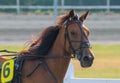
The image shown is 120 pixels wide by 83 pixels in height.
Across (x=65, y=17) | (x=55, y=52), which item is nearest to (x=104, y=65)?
(x=55, y=52)

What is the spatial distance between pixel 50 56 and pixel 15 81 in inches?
21.5

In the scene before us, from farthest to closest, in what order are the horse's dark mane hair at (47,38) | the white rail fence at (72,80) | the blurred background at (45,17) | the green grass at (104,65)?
the blurred background at (45,17) < the green grass at (104,65) < the white rail fence at (72,80) < the horse's dark mane hair at (47,38)

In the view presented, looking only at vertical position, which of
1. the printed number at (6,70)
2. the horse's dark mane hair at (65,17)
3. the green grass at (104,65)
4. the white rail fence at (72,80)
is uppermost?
the horse's dark mane hair at (65,17)

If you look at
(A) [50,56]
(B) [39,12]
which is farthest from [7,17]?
(A) [50,56]

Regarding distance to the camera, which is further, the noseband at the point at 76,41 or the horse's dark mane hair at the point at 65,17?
the horse's dark mane hair at the point at 65,17

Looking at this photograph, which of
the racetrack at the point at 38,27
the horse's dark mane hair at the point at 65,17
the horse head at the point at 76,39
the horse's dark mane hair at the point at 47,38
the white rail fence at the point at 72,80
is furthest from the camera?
the racetrack at the point at 38,27

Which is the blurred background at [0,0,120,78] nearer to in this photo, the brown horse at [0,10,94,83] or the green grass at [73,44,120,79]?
the green grass at [73,44,120,79]

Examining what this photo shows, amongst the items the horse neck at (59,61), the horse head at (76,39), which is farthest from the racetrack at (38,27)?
the horse head at (76,39)

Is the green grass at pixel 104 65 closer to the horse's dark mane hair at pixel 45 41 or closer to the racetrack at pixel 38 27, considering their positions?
the racetrack at pixel 38 27

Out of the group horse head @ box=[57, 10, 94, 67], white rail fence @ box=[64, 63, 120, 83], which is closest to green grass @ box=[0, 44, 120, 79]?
white rail fence @ box=[64, 63, 120, 83]

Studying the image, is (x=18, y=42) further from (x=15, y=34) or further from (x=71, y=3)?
(x=71, y=3)

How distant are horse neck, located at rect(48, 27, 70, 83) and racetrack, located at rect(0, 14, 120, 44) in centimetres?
1758

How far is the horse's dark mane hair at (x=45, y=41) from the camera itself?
7324 mm

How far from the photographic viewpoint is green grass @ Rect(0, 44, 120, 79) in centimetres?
1497
